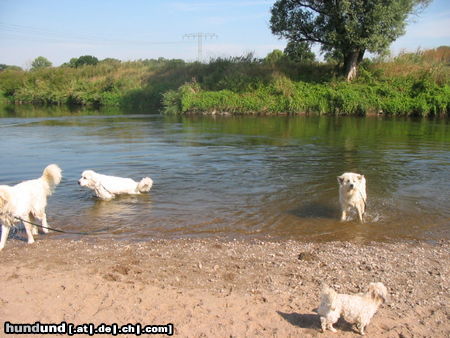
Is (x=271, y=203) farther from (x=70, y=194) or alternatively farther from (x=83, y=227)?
(x=70, y=194)

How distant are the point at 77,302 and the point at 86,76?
2260 inches

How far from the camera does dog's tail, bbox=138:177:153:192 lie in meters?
11.5

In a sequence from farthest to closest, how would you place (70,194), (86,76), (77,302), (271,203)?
(86,76)
(70,194)
(271,203)
(77,302)

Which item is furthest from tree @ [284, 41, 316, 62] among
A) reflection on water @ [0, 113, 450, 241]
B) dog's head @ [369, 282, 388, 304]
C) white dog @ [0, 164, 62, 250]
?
dog's head @ [369, 282, 388, 304]

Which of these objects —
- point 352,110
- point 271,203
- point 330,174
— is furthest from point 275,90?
point 271,203

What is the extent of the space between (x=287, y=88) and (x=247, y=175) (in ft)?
79.8

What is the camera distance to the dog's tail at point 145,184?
11531 mm

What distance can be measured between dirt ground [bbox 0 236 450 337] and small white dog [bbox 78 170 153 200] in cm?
285

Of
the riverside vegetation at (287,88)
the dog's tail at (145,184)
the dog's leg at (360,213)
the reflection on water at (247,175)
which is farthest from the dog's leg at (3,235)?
the riverside vegetation at (287,88)

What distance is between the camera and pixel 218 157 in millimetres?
17125

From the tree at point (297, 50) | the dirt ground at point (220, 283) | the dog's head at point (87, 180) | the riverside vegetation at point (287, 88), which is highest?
the tree at point (297, 50)

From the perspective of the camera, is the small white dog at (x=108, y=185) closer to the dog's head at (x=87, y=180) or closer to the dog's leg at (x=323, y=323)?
the dog's head at (x=87, y=180)

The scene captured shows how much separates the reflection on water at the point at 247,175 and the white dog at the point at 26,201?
1027mm

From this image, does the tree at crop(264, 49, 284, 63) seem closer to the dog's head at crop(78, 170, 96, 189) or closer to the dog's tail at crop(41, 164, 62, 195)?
the dog's head at crop(78, 170, 96, 189)
